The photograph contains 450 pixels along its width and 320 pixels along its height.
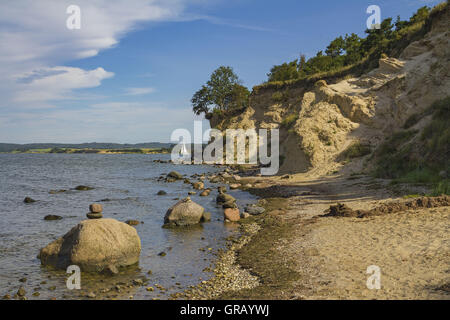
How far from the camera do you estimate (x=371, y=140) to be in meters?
29.0

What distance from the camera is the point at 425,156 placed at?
18422 millimetres

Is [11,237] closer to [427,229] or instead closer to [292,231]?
[292,231]

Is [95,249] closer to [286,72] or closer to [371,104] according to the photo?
[371,104]

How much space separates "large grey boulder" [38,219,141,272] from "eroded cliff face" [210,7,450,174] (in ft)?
66.0

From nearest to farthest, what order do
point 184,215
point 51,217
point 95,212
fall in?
1. point 184,215
2. point 95,212
3. point 51,217

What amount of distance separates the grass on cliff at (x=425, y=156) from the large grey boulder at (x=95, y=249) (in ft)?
40.5

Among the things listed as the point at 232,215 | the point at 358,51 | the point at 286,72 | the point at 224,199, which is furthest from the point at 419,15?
the point at 232,215

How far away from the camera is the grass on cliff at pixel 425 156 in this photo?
650 inches

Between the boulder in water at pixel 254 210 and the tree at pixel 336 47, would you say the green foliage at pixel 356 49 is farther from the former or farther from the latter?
the boulder in water at pixel 254 210

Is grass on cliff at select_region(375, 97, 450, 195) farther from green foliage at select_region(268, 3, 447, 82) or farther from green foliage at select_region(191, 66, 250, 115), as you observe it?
green foliage at select_region(191, 66, 250, 115)

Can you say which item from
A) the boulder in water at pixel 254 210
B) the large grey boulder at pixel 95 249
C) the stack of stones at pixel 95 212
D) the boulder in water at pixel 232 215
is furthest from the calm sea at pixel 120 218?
the boulder in water at pixel 254 210

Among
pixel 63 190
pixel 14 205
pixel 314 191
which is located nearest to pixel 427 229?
pixel 314 191

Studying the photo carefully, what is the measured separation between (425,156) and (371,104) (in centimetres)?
1401

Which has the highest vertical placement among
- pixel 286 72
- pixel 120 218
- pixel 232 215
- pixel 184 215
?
pixel 286 72
